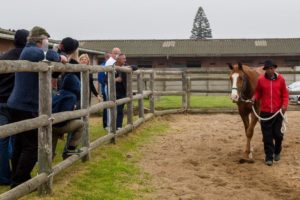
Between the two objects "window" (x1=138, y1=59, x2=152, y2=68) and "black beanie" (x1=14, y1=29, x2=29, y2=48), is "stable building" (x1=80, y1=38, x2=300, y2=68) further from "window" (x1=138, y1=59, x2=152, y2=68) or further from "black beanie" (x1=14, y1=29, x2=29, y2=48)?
"black beanie" (x1=14, y1=29, x2=29, y2=48)

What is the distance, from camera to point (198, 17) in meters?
90.3

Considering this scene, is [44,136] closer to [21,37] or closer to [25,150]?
[25,150]

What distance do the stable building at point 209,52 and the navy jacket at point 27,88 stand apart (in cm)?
2944

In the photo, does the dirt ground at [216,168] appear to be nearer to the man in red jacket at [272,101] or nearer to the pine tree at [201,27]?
the man in red jacket at [272,101]

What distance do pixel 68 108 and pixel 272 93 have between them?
3.49 m

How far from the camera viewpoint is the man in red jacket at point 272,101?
25.6 feet

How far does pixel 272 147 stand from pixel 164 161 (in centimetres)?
173

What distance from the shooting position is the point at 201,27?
293 ft

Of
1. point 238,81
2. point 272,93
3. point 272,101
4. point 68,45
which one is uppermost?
point 68,45

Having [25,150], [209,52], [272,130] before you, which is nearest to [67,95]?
[25,150]

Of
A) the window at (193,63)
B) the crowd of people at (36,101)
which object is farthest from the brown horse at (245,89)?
the window at (193,63)

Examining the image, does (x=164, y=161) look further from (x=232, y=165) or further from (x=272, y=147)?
(x=272, y=147)

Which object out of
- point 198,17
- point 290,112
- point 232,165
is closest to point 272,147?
point 232,165

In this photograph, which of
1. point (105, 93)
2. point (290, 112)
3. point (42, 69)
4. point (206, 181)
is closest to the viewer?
point (42, 69)
